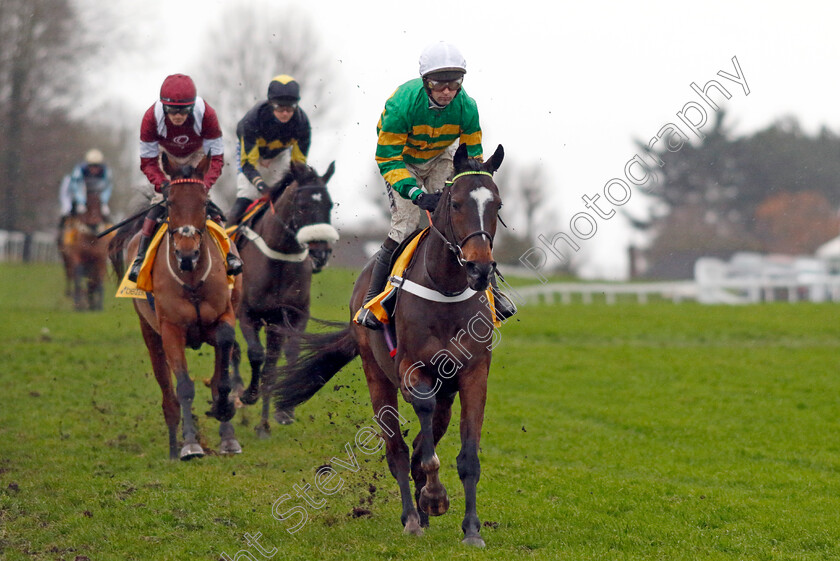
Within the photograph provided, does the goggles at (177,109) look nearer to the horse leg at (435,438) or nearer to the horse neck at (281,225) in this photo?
the horse neck at (281,225)

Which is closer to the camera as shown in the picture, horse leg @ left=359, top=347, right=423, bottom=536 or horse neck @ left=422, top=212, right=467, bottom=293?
horse neck @ left=422, top=212, right=467, bottom=293

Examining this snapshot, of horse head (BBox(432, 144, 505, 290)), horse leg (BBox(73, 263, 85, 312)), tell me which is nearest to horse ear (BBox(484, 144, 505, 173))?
horse head (BBox(432, 144, 505, 290))

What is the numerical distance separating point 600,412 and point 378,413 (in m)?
5.45

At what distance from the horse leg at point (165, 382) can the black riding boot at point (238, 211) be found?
74.1 inches

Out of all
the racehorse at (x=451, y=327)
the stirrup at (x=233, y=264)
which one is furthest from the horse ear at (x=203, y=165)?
the racehorse at (x=451, y=327)

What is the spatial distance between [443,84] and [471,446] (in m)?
2.18

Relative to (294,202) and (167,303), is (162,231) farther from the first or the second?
(294,202)

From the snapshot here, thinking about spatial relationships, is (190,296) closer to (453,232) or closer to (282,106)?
(282,106)

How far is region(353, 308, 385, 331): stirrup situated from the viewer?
6113 millimetres

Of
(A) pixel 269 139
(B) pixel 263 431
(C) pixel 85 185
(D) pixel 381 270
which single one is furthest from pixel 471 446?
(C) pixel 85 185

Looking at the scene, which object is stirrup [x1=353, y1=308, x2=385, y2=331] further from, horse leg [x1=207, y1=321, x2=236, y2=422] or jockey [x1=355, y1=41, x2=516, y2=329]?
horse leg [x1=207, y1=321, x2=236, y2=422]

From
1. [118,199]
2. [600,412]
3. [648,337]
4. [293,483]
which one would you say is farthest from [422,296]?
[118,199]

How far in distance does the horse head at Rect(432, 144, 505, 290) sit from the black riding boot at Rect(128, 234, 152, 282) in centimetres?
370

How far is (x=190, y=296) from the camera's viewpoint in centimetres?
814
